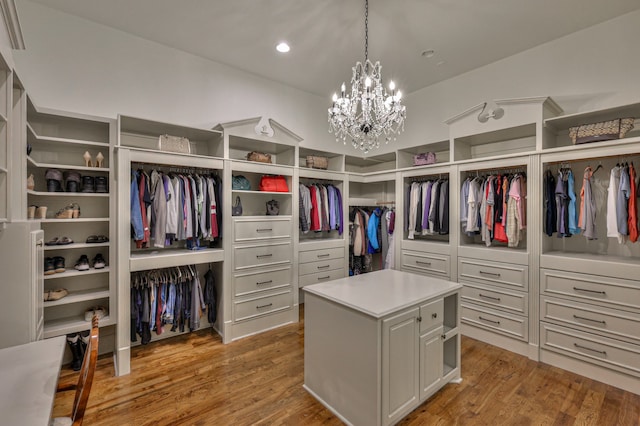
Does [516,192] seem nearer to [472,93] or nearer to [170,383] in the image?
[472,93]

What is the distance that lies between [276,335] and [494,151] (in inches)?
132

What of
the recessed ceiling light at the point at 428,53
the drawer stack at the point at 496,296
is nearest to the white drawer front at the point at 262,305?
the drawer stack at the point at 496,296

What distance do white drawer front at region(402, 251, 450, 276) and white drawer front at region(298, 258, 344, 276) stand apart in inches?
34.8

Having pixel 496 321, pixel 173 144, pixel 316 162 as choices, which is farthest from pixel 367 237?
pixel 173 144

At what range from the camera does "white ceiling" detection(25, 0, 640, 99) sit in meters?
2.52

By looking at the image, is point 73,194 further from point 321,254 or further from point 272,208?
point 321,254

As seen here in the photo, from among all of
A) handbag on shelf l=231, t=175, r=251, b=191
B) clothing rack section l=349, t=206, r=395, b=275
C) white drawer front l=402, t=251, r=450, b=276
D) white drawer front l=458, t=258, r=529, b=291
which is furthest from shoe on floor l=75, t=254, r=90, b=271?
white drawer front l=458, t=258, r=529, b=291

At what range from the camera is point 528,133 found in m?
3.17

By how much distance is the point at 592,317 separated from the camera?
244 cm

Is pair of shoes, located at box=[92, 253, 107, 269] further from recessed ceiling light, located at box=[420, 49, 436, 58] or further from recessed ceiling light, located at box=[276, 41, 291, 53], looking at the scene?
recessed ceiling light, located at box=[420, 49, 436, 58]

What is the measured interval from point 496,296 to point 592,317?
2.40 ft

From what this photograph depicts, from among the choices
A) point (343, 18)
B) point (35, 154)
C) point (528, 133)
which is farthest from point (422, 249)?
point (35, 154)

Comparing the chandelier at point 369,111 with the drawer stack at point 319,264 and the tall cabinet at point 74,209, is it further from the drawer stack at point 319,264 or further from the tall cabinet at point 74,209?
the tall cabinet at point 74,209

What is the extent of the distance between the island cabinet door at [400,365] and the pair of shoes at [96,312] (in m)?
2.59
